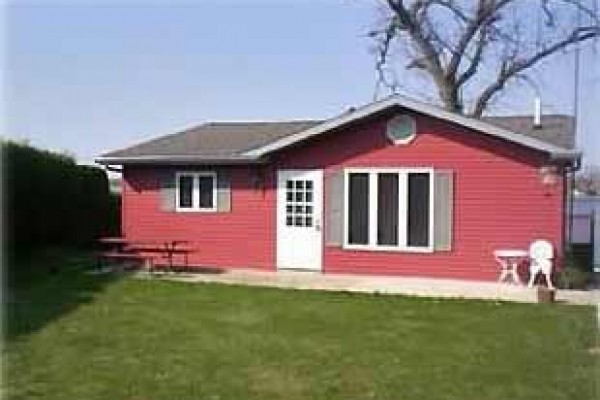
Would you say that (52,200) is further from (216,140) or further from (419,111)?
(419,111)

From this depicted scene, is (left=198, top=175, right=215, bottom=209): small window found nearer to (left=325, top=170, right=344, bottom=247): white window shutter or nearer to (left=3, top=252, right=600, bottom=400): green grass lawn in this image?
(left=325, top=170, right=344, bottom=247): white window shutter

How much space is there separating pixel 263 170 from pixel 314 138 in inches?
45.7

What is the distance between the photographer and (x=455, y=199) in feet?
50.5

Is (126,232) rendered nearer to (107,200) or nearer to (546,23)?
(107,200)

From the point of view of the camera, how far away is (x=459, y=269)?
15406mm

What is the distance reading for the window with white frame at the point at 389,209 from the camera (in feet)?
50.8

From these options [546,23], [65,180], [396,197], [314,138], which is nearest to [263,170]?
[314,138]

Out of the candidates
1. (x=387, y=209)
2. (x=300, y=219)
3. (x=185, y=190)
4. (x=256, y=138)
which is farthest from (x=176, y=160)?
(x=387, y=209)

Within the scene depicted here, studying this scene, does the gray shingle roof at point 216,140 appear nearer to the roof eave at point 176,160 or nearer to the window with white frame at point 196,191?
the roof eave at point 176,160

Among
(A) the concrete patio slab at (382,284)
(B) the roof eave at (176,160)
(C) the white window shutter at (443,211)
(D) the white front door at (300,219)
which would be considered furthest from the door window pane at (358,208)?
(B) the roof eave at (176,160)

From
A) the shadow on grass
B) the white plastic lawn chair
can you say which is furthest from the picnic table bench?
the white plastic lawn chair

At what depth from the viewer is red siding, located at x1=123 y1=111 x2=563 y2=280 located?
592 inches

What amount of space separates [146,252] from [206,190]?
1613 millimetres

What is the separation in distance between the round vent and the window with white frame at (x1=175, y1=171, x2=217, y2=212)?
350 cm
